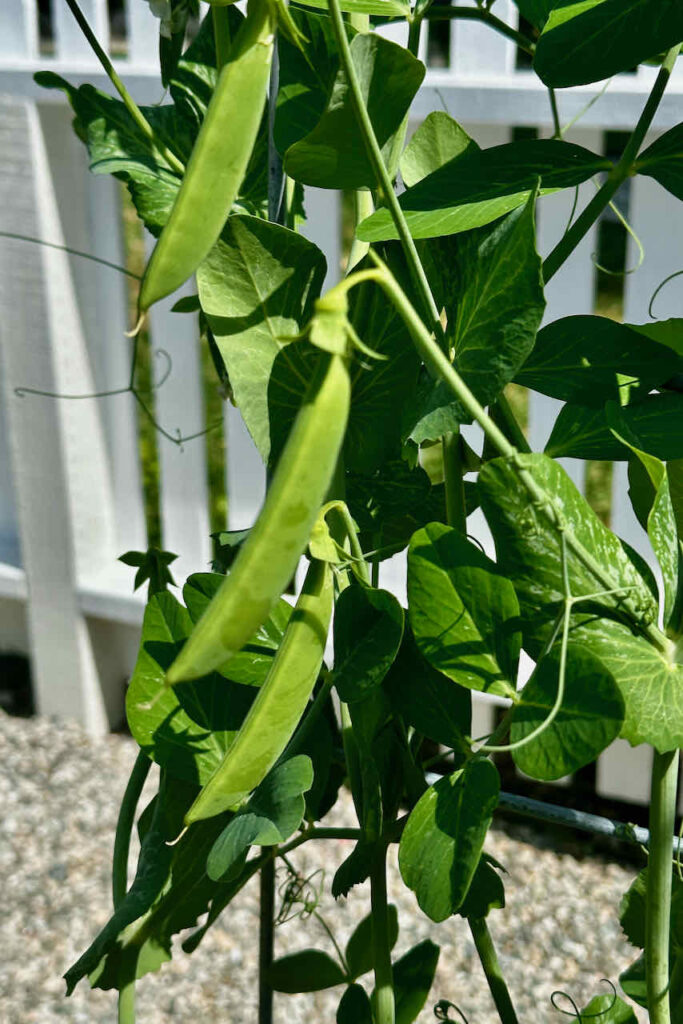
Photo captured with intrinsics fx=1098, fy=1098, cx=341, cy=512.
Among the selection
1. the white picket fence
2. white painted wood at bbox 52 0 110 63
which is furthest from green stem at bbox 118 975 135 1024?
white painted wood at bbox 52 0 110 63

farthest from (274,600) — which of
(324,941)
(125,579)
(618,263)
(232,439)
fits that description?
(618,263)

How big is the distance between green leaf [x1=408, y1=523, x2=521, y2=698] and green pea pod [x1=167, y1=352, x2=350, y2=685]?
4.3 inches

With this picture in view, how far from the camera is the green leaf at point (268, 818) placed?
15.1 inches

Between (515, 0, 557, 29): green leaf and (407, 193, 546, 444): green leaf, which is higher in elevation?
(515, 0, 557, 29): green leaf

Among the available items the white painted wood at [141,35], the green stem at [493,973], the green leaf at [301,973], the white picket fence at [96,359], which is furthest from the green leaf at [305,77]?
the white painted wood at [141,35]

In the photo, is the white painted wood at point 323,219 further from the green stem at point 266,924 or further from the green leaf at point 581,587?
the green leaf at point 581,587

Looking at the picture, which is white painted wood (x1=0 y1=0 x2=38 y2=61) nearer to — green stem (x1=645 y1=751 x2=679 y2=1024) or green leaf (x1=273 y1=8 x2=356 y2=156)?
green leaf (x1=273 y1=8 x2=356 y2=156)

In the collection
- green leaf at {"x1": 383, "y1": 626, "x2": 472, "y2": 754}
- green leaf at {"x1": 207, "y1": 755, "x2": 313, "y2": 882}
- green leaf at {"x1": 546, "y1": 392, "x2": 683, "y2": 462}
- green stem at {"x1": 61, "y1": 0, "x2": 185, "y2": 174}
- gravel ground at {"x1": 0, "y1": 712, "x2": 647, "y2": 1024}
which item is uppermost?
green stem at {"x1": 61, "y1": 0, "x2": 185, "y2": 174}

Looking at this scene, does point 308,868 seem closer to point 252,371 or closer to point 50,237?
point 50,237

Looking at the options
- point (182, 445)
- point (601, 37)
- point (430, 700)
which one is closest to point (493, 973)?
point (430, 700)

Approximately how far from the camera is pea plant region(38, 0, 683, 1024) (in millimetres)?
319

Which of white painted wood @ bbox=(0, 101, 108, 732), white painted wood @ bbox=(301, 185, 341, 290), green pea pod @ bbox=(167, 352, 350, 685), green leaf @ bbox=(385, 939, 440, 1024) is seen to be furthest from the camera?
white painted wood @ bbox=(0, 101, 108, 732)

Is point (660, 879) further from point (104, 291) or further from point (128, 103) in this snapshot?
point (104, 291)

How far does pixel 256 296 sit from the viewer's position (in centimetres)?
38
